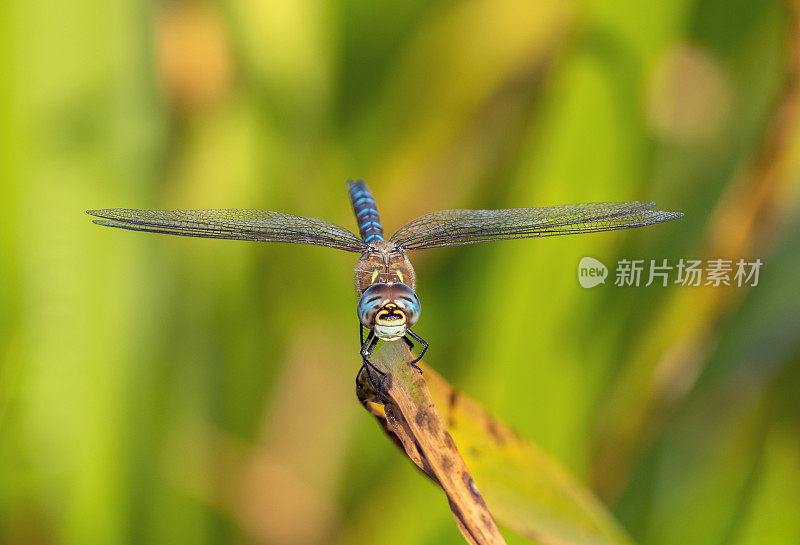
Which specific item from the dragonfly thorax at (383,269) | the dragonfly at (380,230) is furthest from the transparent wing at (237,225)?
the dragonfly thorax at (383,269)

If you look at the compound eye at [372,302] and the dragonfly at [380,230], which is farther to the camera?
the dragonfly at [380,230]

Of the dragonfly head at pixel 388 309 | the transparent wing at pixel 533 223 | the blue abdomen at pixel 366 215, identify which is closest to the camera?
the dragonfly head at pixel 388 309

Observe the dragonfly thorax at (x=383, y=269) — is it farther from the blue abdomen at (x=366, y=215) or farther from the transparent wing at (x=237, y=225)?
the blue abdomen at (x=366, y=215)

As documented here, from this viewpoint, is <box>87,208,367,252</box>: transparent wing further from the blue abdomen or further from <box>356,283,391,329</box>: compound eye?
<box>356,283,391,329</box>: compound eye

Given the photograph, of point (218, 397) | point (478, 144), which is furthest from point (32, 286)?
point (478, 144)

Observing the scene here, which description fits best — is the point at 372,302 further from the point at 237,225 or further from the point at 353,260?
the point at 353,260

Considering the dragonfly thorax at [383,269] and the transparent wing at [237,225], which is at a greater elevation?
the transparent wing at [237,225]

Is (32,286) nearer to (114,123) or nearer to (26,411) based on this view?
(26,411)

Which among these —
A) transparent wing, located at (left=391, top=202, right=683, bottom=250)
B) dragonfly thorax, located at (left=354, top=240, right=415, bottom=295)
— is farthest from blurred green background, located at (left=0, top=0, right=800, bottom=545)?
dragonfly thorax, located at (left=354, top=240, right=415, bottom=295)

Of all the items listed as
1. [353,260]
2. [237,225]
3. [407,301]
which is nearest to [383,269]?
[407,301]
